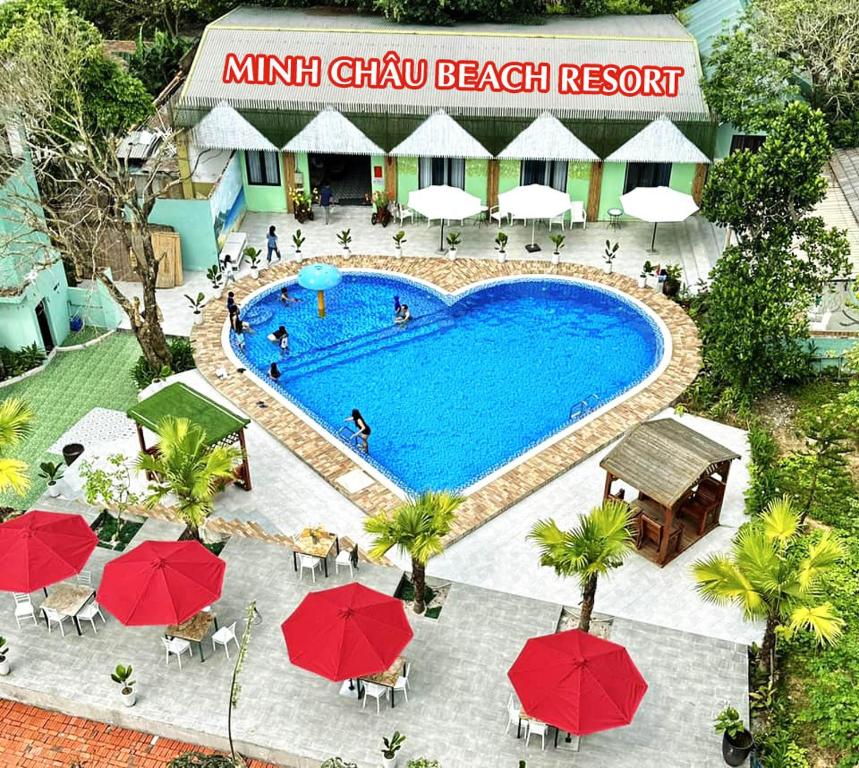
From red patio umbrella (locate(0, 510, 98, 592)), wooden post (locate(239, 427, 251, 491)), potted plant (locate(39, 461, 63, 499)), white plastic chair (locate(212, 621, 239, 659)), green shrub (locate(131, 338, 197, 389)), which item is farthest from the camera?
green shrub (locate(131, 338, 197, 389))

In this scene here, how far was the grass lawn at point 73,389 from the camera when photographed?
27.3m

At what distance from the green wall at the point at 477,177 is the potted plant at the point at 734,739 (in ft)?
79.9

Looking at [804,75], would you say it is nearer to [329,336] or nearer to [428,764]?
[329,336]

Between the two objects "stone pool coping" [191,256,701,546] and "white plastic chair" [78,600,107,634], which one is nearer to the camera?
"white plastic chair" [78,600,107,634]

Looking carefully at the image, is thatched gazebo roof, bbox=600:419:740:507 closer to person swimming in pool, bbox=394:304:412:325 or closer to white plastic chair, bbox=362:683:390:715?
white plastic chair, bbox=362:683:390:715

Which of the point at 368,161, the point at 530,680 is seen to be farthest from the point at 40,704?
the point at 368,161

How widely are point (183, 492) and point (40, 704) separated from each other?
5.30 m

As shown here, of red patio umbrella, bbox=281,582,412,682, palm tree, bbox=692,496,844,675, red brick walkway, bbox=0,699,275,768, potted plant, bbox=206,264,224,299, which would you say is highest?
palm tree, bbox=692,496,844,675

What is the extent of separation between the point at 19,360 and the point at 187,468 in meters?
11.9

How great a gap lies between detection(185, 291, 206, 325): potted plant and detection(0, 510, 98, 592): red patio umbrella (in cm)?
1202

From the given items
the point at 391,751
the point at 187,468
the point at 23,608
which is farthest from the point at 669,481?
the point at 23,608

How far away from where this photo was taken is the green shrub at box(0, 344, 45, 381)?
2947 centimetres

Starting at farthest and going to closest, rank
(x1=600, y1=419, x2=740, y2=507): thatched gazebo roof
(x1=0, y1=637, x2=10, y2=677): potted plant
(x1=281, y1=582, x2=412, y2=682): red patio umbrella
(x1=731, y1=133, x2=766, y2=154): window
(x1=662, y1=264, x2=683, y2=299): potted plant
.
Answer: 1. (x1=731, y1=133, x2=766, y2=154): window
2. (x1=662, y1=264, x2=683, y2=299): potted plant
3. (x1=600, y1=419, x2=740, y2=507): thatched gazebo roof
4. (x1=0, y1=637, x2=10, y2=677): potted plant
5. (x1=281, y1=582, x2=412, y2=682): red patio umbrella

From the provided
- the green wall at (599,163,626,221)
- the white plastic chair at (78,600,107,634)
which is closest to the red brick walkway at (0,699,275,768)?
the white plastic chair at (78,600,107,634)
